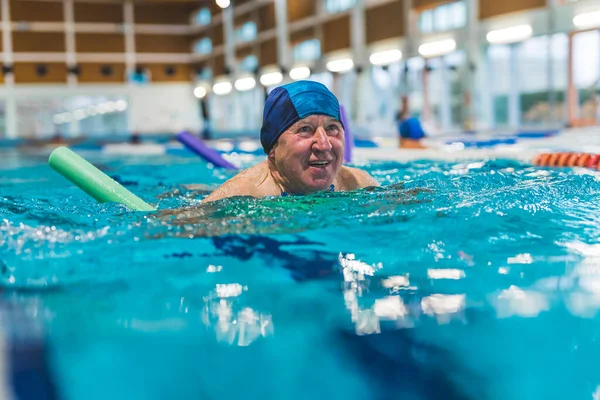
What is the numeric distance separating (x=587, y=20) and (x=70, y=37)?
24.4m

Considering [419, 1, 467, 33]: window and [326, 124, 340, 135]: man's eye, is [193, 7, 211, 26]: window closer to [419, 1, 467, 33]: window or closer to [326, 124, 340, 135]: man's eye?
[419, 1, 467, 33]: window

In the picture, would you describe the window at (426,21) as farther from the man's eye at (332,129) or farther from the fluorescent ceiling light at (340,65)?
the man's eye at (332,129)

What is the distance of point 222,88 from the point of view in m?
31.7

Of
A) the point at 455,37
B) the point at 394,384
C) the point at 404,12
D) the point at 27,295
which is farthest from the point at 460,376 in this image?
the point at 404,12

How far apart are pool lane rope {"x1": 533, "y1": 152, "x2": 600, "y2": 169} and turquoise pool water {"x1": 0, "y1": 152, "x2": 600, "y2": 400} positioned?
3.09m

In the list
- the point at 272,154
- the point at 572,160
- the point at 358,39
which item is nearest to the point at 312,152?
the point at 272,154

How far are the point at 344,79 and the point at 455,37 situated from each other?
20.7 feet

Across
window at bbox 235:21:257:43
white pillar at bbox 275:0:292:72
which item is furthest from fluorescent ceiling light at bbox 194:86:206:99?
white pillar at bbox 275:0:292:72

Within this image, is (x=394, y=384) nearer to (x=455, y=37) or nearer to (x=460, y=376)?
(x=460, y=376)

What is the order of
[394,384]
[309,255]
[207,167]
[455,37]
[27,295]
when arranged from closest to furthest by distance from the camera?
[394,384], [27,295], [309,255], [207,167], [455,37]

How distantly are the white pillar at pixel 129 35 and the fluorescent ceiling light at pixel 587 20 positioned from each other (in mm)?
22829

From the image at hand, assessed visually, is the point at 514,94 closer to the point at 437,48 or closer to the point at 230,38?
the point at 437,48

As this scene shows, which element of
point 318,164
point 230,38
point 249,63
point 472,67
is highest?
point 230,38

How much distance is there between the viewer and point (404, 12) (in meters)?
18.8
